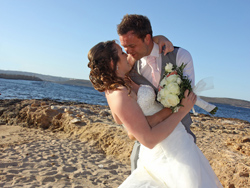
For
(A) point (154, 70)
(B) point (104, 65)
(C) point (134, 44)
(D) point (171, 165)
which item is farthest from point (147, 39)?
(D) point (171, 165)

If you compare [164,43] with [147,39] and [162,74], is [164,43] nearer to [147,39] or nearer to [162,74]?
[147,39]

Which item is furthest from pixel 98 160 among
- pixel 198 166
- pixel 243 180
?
pixel 198 166

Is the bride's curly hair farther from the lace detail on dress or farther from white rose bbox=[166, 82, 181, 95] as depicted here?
white rose bbox=[166, 82, 181, 95]

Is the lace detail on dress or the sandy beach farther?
the sandy beach

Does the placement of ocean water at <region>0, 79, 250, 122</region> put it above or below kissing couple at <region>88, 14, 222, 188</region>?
below

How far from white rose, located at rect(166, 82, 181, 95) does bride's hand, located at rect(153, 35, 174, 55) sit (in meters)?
0.62

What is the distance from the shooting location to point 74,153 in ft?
21.7

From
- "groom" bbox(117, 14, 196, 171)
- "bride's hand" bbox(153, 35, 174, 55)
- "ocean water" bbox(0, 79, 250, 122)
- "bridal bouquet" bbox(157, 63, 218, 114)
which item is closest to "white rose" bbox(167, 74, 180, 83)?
"bridal bouquet" bbox(157, 63, 218, 114)

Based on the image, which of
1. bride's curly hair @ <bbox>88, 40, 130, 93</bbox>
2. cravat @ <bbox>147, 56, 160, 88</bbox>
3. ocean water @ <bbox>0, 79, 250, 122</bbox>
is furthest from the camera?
ocean water @ <bbox>0, 79, 250, 122</bbox>

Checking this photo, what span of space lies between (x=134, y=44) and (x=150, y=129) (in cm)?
128

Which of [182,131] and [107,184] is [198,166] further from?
[107,184]

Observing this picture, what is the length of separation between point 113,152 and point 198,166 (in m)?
4.88

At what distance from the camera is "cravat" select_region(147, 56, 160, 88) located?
9.10ft

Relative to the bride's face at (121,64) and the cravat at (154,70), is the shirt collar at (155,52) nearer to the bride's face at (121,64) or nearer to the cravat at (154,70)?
the cravat at (154,70)
